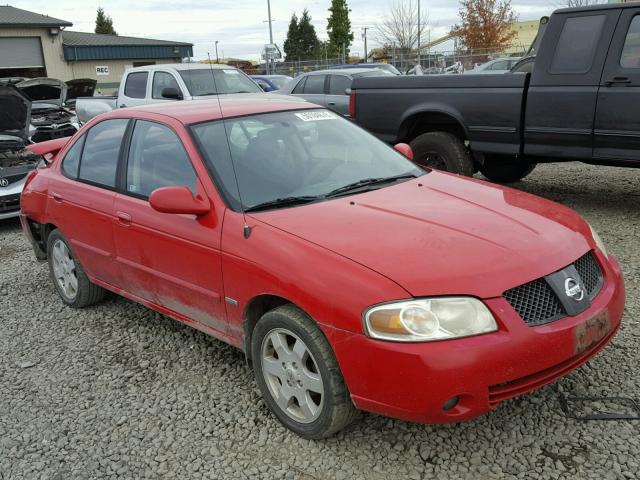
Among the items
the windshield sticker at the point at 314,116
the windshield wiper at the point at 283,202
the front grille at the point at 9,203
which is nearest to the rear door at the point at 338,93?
the front grille at the point at 9,203

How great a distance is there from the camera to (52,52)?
35812mm

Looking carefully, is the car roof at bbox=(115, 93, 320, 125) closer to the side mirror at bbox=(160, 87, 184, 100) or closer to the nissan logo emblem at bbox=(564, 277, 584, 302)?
the nissan logo emblem at bbox=(564, 277, 584, 302)

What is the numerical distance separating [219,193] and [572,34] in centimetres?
468

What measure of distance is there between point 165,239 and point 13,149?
5.92m

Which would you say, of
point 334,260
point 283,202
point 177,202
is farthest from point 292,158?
point 334,260

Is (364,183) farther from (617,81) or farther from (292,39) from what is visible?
(292,39)

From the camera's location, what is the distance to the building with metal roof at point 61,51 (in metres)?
34.1

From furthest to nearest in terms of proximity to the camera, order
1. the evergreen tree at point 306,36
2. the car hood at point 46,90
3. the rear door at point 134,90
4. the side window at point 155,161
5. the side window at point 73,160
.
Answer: the evergreen tree at point 306,36
the rear door at point 134,90
the car hood at point 46,90
the side window at point 73,160
the side window at point 155,161

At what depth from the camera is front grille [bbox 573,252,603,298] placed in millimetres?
2936

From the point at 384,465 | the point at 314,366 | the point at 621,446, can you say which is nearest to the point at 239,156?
the point at 314,366

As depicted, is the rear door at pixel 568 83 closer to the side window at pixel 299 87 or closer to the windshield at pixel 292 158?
the windshield at pixel 292 158

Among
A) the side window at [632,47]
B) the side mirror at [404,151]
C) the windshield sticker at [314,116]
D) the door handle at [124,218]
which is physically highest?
the side window at [632,47]

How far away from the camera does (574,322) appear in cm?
270

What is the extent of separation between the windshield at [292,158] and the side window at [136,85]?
7982 mm
